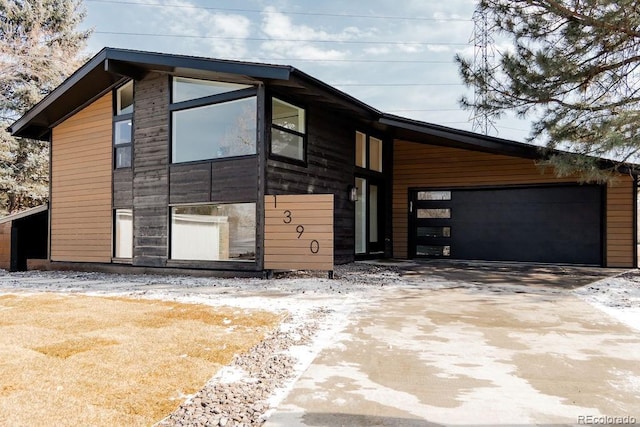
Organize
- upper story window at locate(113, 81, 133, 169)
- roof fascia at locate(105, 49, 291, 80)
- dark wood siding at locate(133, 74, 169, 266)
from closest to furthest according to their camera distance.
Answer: roof fascia at locate(105, 49, 291, 80) → dark wood siding at locate(133, 74, 169, 266) → upper story window at locate(113, 81, 133, 169)

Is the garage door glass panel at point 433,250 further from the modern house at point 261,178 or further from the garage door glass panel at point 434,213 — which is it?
the garage door glass panel at point 434,213

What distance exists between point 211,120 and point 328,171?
2.46 meters

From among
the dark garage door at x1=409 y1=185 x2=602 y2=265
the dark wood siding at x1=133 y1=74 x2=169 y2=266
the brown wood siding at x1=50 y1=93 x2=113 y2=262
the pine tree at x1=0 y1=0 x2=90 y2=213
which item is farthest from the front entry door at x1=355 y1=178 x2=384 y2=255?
the pine tree at x1=0 y1=0 x2=90 y2=213

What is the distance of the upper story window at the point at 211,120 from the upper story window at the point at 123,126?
1.43 m

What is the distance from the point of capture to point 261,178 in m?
6.86

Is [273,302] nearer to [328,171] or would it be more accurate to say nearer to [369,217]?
[328,171]

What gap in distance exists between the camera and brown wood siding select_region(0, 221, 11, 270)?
1024 centimetres

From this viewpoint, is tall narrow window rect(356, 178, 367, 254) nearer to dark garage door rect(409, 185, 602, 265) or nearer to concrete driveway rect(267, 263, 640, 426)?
dark garage door rect(409, 185, 602, 265)

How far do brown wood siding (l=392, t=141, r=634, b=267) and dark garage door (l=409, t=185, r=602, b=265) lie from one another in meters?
0.20

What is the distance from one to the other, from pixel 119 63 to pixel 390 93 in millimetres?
23369

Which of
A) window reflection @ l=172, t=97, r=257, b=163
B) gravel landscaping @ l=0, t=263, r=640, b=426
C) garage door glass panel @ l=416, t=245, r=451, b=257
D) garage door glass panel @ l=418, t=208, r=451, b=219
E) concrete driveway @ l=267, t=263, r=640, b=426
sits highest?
window reflection @ l=172, t=97, r=257, b=163

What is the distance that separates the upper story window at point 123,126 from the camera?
8844 millimetres

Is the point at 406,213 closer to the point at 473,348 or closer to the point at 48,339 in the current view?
the point at 473,348

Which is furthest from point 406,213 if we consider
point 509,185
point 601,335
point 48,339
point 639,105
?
point 48,339
